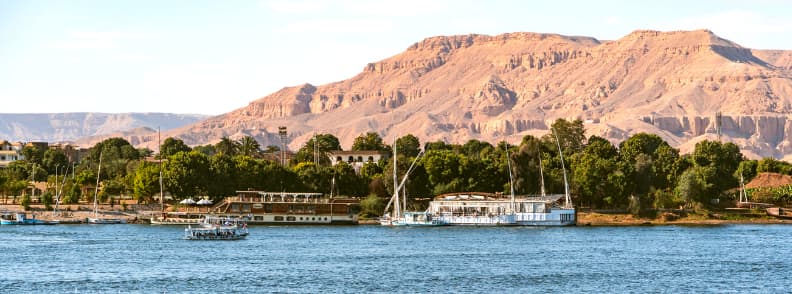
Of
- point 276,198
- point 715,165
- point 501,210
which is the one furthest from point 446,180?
point 715,165

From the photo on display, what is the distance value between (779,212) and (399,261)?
74577 mm

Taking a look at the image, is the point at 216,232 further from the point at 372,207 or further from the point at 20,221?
the point at 372,207

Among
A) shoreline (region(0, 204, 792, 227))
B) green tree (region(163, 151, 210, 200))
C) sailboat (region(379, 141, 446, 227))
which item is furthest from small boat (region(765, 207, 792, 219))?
green tree (region(163, 151, 210, 200))

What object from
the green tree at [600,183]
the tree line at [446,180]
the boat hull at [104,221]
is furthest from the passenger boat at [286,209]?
the green tree at [600,183]

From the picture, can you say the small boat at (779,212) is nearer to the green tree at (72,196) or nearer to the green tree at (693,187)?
the green tree at (693,187)

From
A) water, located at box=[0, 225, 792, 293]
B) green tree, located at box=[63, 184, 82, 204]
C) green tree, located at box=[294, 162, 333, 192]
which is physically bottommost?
water, located at box=[0, 225, 792, 293]

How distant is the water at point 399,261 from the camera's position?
7788cm

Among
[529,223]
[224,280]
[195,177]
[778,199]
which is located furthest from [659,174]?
[224,280]

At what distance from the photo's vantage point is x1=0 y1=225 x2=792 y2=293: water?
7788 cm

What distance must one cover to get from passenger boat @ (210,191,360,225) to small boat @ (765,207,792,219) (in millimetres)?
48822

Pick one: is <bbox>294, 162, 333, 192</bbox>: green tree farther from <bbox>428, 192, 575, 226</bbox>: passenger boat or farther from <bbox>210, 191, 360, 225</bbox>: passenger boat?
<bbox>428, 192, 575, 226</bbox>: passenger boat

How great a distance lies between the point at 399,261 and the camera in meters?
93.9

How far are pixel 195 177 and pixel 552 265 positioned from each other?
220 feet

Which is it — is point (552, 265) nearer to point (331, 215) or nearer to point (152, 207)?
point (331, 215)
